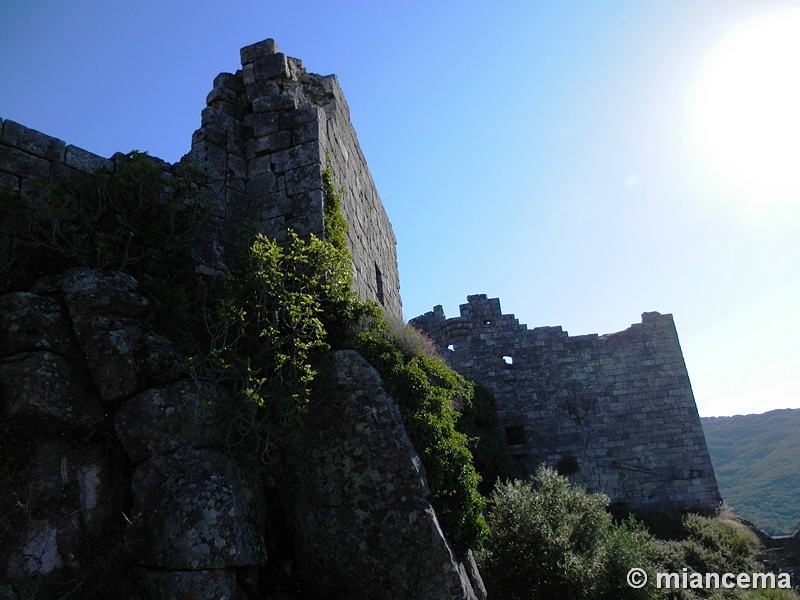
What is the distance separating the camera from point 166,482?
12.2 ft

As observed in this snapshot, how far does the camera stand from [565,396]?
16312 millimetres

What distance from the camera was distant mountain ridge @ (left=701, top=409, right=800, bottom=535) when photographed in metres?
32.6

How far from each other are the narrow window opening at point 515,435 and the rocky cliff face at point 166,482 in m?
11.8

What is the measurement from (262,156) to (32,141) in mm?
2430

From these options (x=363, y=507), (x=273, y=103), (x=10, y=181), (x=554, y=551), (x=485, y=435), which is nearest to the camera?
(x=363, y=507)

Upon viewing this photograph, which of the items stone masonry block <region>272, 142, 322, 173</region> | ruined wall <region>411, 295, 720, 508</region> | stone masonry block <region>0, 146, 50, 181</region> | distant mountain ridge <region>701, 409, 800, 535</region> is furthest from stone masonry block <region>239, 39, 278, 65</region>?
distant mountain ridge <region>701, 409, 800, 535</region>

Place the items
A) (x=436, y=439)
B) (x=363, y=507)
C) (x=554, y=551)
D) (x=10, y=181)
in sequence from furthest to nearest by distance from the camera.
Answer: (x=554, y=551) → (x=10, y=181) → (x=436, y=439) → (x=363, y=507)

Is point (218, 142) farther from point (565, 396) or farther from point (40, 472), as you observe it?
point (565, 396)

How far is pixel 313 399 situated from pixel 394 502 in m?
1.09

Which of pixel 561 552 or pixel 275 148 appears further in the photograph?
pixel 561 552

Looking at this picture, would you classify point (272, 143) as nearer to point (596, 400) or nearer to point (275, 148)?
point (275, 148)

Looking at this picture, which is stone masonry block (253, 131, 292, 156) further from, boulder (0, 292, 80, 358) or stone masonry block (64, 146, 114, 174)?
boulder (0, 292, 80, 358)

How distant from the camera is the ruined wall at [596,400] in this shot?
15195 millimetres

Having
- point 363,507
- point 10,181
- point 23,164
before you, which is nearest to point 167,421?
point 363,507
